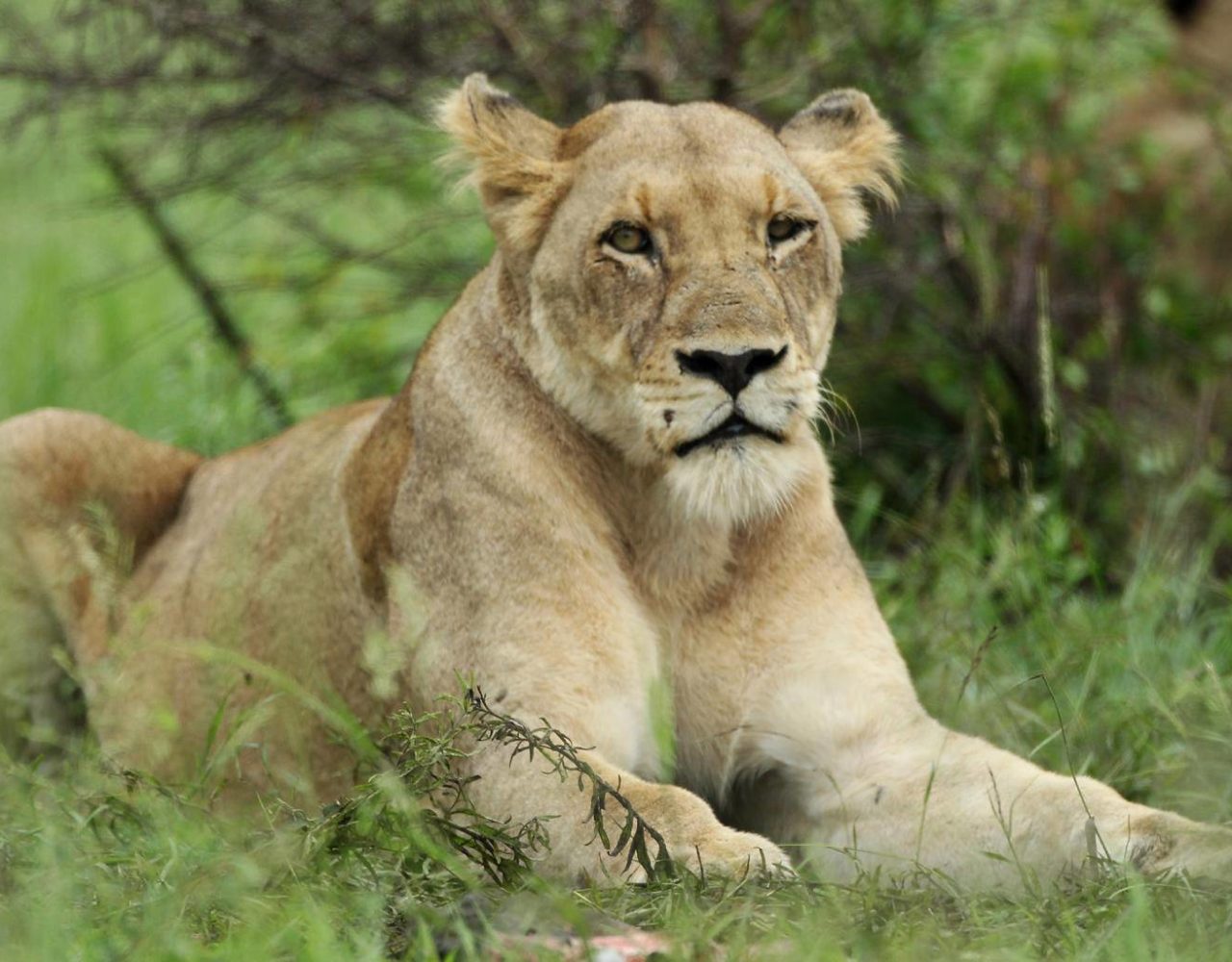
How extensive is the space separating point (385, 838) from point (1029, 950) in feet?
3.26

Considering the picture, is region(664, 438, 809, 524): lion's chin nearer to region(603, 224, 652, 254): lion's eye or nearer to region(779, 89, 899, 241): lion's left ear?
region(603, 224, 652, 254): lion's eye

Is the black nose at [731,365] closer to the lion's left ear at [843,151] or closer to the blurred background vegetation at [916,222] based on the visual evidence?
the lion's left ear at [843,151]

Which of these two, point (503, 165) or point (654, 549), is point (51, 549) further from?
point (654, 549)

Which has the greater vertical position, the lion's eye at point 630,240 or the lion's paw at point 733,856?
the lion's eye at point 630,240

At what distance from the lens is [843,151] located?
13.6ft

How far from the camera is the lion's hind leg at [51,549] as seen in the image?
4914 mm

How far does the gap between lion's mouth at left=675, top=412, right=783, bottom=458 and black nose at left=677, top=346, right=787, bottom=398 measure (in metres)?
0.06

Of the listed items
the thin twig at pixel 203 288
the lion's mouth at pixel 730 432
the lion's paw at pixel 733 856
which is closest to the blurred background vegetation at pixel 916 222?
the thin twig at pixel 203 288

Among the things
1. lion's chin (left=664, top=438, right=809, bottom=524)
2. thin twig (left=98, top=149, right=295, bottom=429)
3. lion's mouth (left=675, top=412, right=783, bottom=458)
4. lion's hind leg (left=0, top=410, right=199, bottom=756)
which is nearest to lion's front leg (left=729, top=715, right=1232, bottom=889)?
lion's chin (left=664, top=438, right=809, bottom=524)

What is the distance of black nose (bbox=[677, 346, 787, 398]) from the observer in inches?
131

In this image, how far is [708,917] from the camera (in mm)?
2844

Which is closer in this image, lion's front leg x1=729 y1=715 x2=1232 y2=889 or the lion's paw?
the lion's paw

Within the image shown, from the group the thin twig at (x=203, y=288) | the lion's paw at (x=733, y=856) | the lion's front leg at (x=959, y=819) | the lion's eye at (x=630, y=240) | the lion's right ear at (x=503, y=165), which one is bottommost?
the lion's front leg at (x=959, y=819)

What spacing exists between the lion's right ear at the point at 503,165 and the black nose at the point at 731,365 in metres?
0.63
